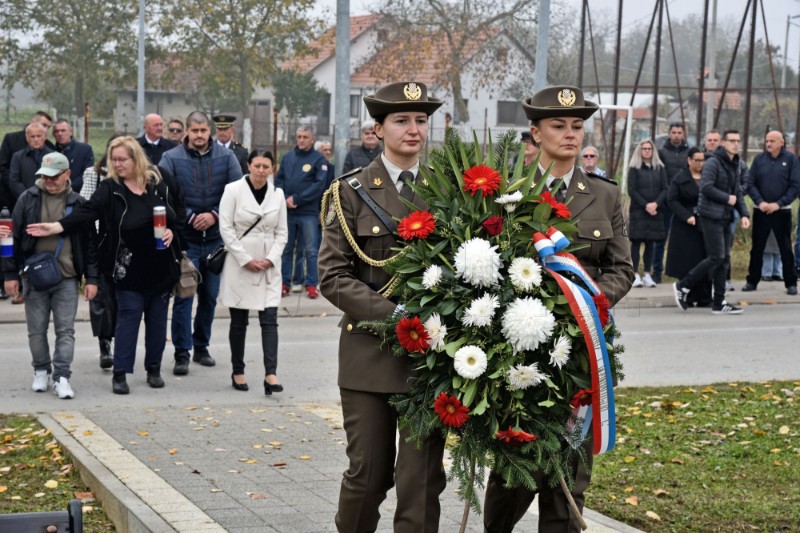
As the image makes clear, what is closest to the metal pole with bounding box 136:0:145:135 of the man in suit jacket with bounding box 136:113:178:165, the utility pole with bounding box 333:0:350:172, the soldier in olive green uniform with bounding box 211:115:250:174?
the utility pole with bounding box 333:0:350:172

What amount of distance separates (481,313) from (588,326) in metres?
0.41

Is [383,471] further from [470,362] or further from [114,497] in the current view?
[114,497]

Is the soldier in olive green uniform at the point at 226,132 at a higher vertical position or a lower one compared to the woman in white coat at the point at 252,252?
higher

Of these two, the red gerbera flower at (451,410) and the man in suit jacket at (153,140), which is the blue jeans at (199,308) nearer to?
the man in suit jacket at (153,140)

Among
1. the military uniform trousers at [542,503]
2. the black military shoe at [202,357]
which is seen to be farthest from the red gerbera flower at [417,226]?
the black military shoe at [202,357]

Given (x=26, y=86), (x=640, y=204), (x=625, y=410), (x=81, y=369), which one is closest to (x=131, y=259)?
(x=81, y=369)

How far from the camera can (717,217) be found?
15.3m

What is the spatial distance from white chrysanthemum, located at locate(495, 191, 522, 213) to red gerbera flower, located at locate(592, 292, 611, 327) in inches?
19.1

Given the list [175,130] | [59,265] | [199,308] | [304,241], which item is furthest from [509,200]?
[304,241]

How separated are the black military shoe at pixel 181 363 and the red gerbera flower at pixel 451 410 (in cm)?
653

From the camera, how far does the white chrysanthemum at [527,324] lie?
4.68m

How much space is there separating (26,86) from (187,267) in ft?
73.6

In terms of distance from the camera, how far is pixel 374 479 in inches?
204

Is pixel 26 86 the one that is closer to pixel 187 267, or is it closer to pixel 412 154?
pixel 187 267
